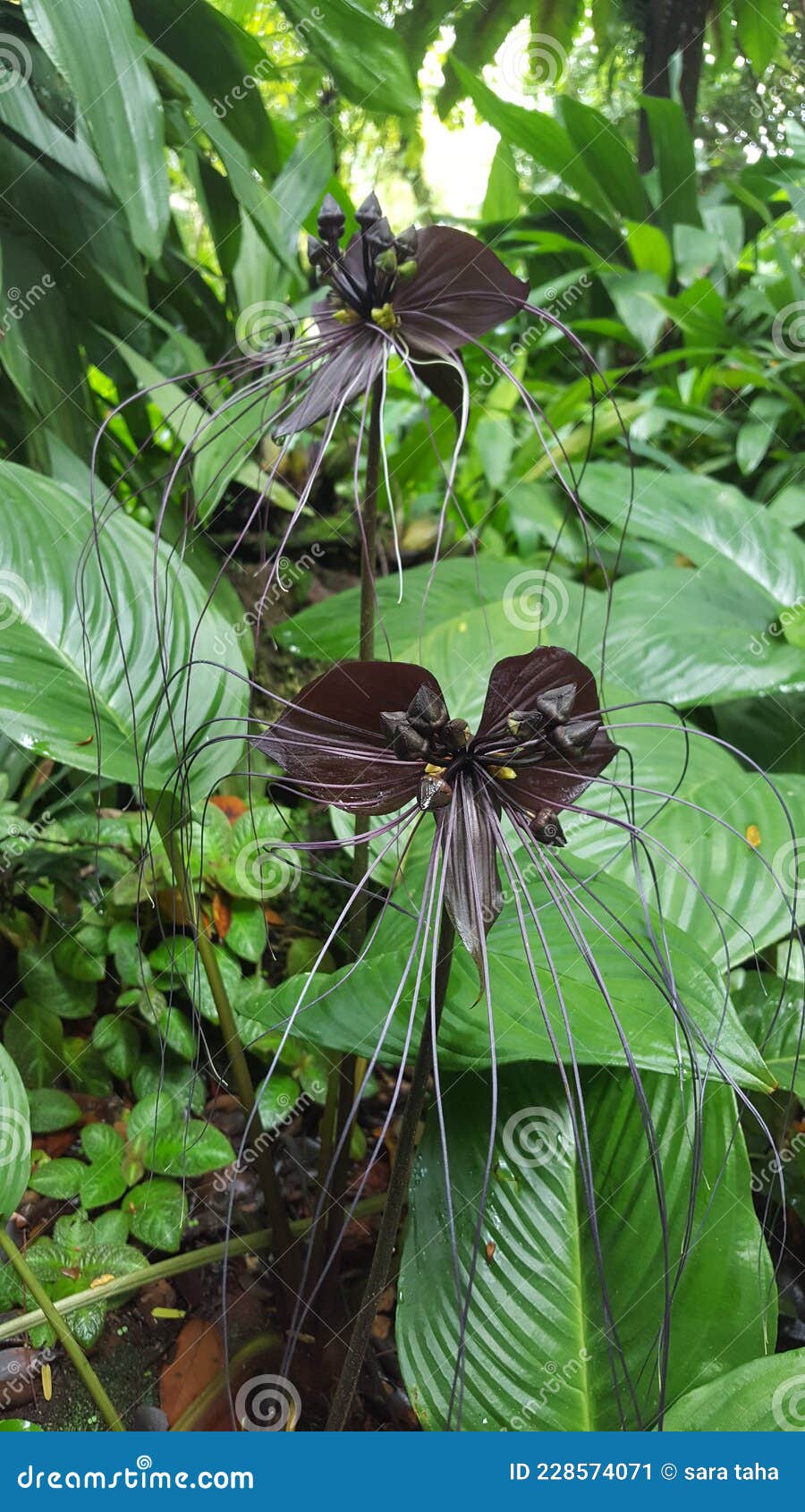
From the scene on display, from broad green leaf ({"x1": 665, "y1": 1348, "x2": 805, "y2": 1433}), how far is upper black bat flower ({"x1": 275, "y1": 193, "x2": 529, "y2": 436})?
548 mm

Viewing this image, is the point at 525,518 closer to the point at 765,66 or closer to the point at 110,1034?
the point at 765,66

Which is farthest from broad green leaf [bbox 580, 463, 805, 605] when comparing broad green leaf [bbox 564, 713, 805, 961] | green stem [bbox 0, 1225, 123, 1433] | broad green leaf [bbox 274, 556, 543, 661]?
green stem [bbox 0, 1225, 123, 1433]

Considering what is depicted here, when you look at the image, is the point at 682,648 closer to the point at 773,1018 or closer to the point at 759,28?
the point at 773,1018

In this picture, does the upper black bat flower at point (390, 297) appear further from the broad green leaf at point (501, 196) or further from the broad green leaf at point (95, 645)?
the broad green leaf at point (501, 196)

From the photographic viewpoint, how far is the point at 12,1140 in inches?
19.7

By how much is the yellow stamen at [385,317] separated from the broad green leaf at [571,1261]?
17.4 inches

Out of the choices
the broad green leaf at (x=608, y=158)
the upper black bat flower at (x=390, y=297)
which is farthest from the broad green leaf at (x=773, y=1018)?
the broad green leaf at (x=608, y=158)

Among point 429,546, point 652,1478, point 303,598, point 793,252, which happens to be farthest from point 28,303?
point 793,252

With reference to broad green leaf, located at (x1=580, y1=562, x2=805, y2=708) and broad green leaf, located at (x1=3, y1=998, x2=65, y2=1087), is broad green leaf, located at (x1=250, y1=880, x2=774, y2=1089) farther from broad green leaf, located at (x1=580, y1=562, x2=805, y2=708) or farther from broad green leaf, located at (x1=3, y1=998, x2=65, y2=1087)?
broad green leaf, located at (x1=580, y1=562, x2=805, y2=708)

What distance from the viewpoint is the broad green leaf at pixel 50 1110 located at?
0.75 metres

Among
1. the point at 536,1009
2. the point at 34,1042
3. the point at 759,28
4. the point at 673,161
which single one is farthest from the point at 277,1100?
the point at 673,161

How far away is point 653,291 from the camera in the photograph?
1692 millimetres

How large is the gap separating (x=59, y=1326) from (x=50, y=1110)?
0.24 meters

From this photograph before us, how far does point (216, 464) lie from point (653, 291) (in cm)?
Result: 111
